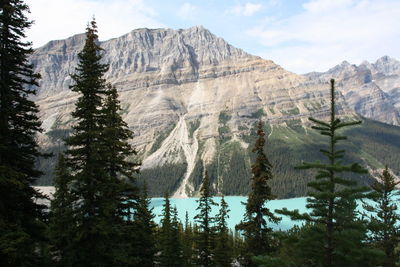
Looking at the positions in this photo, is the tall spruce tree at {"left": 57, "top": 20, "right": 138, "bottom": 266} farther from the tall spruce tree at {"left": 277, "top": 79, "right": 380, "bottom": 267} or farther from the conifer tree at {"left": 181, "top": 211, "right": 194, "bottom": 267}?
the conifer tree at {"left": 181, "top": 211, "right": 194, "bottom": 267}

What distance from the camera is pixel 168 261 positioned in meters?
43.7

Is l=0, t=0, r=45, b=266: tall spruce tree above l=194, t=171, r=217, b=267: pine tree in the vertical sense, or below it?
above

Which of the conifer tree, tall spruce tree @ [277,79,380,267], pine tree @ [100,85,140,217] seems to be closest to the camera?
tall spruce tree @ [277,79,380,267]

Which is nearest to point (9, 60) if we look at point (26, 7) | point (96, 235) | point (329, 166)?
point (26, 7)

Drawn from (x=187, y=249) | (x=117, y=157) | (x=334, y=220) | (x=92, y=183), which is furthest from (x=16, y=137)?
(x=187, y=249)

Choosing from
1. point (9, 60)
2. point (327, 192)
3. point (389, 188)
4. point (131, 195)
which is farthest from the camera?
point (389, 188)

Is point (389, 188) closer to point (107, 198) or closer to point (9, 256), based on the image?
point (107, 198)

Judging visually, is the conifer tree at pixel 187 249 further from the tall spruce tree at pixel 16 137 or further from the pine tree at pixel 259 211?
the tall spruce tree at pixel 16 137

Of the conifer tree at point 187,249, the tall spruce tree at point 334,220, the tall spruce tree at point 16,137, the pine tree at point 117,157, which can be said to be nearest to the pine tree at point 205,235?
the conifer tree at point 187,249

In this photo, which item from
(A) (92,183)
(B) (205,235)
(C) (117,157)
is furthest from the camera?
(B) (205,235)

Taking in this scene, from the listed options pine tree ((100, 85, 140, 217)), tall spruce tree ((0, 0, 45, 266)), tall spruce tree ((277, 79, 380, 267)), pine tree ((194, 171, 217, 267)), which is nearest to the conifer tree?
pine tree ((194, 171, 217, 267))

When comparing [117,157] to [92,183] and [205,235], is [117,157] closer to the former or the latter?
[92,183]

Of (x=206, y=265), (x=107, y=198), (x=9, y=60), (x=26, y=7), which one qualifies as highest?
(x=26, y=7)

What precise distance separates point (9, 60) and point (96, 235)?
10030mm
